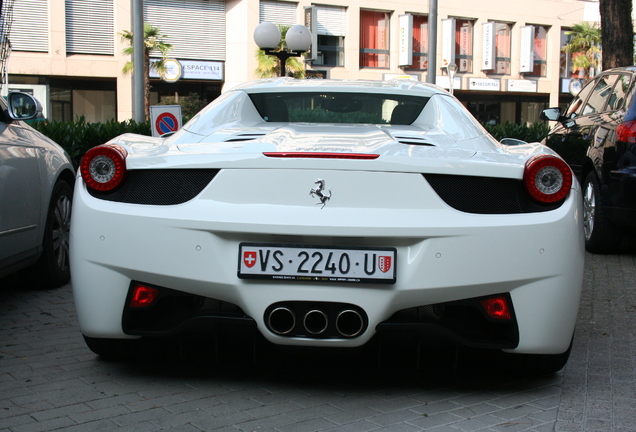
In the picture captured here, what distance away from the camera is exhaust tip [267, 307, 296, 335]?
3.15 metres

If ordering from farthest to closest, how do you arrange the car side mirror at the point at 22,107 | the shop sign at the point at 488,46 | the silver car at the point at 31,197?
the shop sign at the point at 488,46, the car side mirror at the point at 22,107, the silver car at the point at 31,197

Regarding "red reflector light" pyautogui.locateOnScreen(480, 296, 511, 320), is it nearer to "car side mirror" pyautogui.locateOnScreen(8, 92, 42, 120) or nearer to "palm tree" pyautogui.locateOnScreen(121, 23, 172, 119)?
"car side mirror" pyautogui.locateOnScreen(8, 92, 42, 120)

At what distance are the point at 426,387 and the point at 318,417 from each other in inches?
24.5

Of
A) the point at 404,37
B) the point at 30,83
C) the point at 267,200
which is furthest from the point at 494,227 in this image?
the point at 404,37

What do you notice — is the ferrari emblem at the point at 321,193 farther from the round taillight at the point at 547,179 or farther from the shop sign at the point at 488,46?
the shop sign at the point at 488,46

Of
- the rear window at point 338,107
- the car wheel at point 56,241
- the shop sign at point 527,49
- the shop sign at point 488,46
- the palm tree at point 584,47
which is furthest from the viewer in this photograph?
the palm tree at point 584,47

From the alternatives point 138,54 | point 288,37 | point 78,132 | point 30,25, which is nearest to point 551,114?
point 78,132

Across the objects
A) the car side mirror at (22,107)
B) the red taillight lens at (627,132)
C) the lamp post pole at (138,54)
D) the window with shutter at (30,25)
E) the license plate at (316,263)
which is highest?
the window with shutter at (30,25)

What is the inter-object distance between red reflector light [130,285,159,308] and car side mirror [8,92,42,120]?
2430mm

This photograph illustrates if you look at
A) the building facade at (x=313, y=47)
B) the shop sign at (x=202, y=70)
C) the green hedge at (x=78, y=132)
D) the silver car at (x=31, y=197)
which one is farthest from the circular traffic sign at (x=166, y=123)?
the shop sign at (x=202, y=70)

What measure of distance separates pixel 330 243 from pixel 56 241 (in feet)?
10.9

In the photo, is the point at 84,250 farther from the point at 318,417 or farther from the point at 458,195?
the point at 458,195

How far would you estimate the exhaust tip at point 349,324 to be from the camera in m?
3.16

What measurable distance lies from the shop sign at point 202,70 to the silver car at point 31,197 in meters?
32.1
